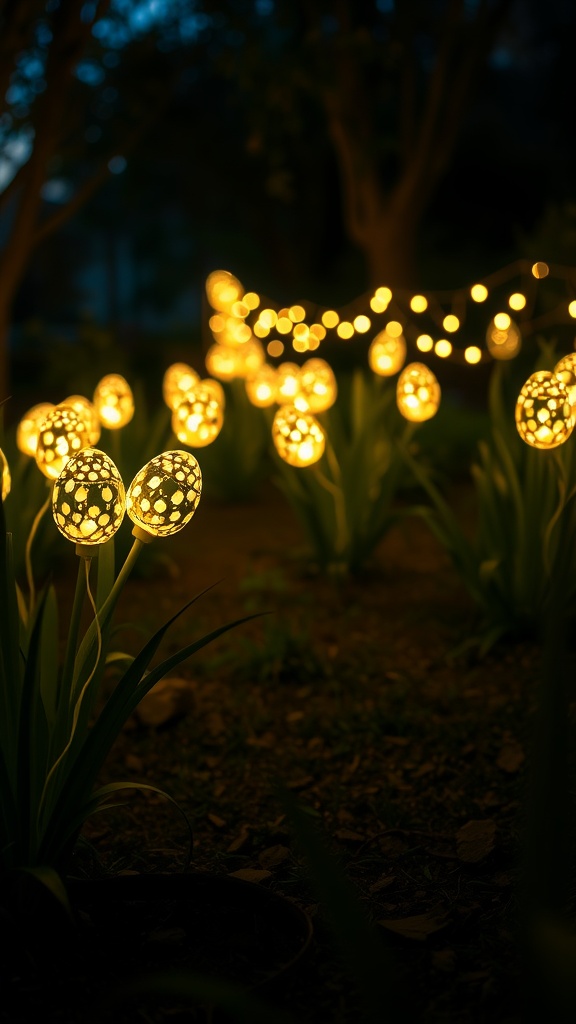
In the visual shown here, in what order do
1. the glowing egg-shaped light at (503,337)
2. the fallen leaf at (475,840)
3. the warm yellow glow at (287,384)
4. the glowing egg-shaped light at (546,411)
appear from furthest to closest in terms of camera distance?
the glowing egg-shaped light at (503,337) < the warm yellow glow at (287,384) < the glowing egg-shaped light at (546,411) < the fallen leaf at (475,840)

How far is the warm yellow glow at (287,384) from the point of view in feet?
11.2

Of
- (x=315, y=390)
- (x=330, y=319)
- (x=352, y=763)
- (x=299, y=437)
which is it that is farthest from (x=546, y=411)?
(x=330, y=319)

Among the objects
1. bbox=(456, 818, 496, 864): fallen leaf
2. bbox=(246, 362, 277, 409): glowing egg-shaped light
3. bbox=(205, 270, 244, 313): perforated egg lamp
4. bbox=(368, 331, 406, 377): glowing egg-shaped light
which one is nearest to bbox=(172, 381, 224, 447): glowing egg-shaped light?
bbox=(368, 331, 406, 377): glowing egg-shaped light

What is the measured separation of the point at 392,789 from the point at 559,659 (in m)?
1.21

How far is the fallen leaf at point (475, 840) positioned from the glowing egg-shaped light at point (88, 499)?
969 millimetres

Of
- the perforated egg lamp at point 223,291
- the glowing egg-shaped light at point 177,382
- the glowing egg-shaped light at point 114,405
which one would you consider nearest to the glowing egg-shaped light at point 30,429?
the glowing egg-shaped light at point 114,405

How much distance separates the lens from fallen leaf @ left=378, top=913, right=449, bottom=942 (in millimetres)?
1564

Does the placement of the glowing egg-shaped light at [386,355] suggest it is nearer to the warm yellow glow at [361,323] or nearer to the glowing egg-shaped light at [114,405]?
the warm yellow glow at [361,323]

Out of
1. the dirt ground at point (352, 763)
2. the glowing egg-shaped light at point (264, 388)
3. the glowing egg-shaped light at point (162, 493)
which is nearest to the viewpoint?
the dirt ground at point (352, 763)

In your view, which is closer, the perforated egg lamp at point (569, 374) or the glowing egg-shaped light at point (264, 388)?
the perforated egg lamp at point (569, 374)

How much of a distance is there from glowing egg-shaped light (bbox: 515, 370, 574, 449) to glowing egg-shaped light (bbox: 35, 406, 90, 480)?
3.59ft

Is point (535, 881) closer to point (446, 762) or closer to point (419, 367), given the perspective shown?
point (446, 762)

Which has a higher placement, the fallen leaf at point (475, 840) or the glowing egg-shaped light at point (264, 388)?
the glowing egg-shaped light at point (264, 388)

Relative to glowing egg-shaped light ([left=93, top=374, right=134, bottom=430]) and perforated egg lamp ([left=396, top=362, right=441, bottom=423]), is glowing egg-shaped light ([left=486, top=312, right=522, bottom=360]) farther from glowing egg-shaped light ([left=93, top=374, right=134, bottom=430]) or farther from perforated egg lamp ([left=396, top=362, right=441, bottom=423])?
glowing egg-shaped light ([left=93, top=374, right=134, bottom=430])
